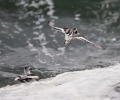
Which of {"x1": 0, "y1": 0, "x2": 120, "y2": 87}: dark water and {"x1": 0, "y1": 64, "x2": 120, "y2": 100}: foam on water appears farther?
{"x1": 0, "y1": 0, "x2": 120, "y2": 87}: dark water

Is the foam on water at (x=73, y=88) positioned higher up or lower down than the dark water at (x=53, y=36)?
lower down

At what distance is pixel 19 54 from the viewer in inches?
549

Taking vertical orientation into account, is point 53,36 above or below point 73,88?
above

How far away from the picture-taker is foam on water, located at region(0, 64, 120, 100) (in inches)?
316

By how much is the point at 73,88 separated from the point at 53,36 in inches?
302

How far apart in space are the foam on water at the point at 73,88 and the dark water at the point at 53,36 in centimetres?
161

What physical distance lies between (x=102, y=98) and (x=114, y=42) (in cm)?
736

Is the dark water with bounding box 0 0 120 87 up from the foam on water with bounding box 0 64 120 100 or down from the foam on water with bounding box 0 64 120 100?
up

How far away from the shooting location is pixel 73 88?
8.50m

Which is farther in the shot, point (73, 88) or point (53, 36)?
point (53, 36)

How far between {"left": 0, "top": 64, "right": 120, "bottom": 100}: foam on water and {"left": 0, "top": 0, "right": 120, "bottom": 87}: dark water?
1.61 m

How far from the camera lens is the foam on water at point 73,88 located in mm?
8039

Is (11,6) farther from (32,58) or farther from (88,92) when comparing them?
(88,92)

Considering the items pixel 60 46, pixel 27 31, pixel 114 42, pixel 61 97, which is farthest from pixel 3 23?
pixel 61 97
